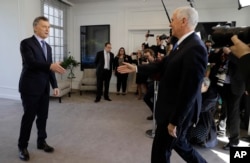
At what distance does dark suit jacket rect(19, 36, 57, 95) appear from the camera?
2170 mm

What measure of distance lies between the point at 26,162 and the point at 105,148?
860mm

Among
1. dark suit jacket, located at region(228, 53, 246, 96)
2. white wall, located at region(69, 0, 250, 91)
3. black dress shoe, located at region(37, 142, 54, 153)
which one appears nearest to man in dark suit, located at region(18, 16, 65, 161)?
black dress shoe, located at region(37, 142, 54, 153)

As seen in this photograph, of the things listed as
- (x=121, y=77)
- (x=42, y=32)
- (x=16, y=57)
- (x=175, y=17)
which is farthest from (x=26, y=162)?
(x=121, y=77)

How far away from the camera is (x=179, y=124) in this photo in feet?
4.65

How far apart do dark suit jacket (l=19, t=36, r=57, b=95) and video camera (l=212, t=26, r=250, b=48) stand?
1624mm

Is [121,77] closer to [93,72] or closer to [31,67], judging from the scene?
[93,72]

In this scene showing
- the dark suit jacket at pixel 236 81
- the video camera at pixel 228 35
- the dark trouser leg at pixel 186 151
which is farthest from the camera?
the dark suit jacket at pixel 236 81

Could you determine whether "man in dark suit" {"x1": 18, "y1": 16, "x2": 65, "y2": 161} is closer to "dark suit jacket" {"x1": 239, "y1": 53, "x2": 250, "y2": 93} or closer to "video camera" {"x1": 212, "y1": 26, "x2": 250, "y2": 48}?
"video camera" {"x1": 212, "y1": 26, "x2": 250, "y2": 48}

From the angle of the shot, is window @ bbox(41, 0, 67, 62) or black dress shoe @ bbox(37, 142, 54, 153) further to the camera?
window @ bbox(41, 0, 67, 62)

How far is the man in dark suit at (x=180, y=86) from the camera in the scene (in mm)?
1362

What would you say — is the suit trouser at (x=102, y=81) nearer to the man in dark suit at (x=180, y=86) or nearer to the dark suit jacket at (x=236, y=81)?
the dark suit jacket at (x=236, y=81)

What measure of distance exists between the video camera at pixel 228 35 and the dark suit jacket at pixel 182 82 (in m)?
0.23

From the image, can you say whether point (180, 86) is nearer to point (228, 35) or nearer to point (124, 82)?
point (228, 35)

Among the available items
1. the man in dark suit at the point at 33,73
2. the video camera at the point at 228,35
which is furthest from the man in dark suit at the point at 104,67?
the video camera at the point at 228,35
